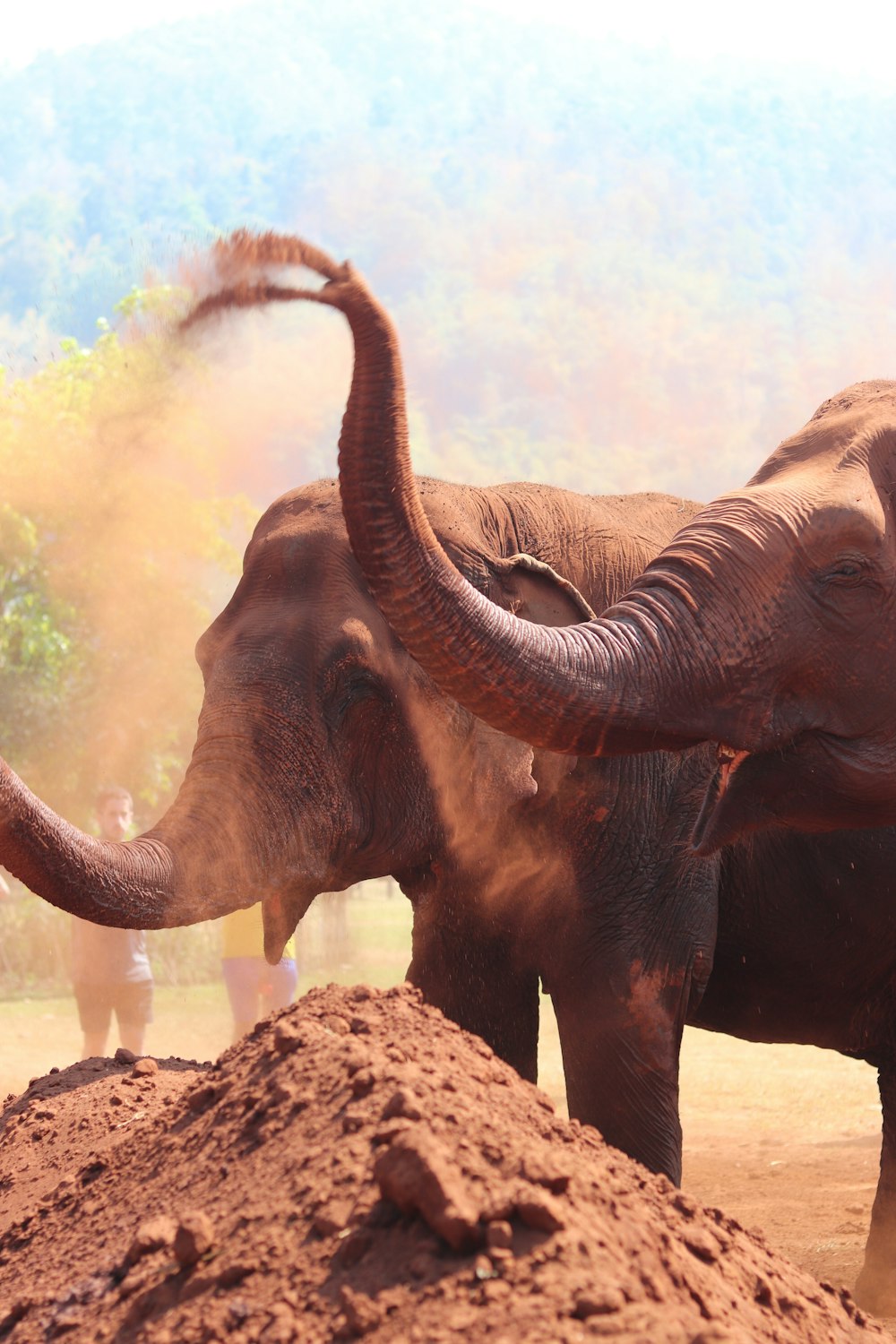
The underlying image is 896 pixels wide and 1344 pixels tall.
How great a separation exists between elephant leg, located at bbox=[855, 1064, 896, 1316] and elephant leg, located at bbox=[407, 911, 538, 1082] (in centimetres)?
176

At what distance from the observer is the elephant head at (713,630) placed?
166 inches

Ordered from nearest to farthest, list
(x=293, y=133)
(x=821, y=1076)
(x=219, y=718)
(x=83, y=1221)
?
(x=83, y=1221) → (x=219, y=718) → (x=821, y=1076) → (x=293, y=133)

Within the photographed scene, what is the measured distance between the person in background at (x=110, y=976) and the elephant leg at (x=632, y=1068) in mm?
7289

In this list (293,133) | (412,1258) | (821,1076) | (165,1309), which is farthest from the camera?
(293,133)

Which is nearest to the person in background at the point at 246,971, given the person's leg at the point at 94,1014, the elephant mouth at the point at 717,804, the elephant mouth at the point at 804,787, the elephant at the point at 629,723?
the person's leg at the point at 94,1014

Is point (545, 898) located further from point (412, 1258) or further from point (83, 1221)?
point (412, 1258)

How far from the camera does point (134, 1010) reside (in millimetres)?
12430

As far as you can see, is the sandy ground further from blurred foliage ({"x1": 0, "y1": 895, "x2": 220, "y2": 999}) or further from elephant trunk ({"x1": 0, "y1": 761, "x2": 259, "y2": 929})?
elephant trunk ({"x1": 0, "y1": 761, "x2": 259, "y2": 929})

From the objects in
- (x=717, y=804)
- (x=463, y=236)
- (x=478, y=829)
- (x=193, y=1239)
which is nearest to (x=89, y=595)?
(x=478, y=829)

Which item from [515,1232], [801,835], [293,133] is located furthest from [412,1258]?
[293,133]

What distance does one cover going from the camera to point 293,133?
15362 centimetres

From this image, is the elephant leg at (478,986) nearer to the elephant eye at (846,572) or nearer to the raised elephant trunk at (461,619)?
the raised elephant trunk at (461,619)

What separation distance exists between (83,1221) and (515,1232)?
1470 millimetres

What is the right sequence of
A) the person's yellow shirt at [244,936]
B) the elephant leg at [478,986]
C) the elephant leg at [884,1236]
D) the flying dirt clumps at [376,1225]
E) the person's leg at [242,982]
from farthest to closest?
the person's leg at [242,982] → the person's yellow shirt at [244,936] → the elephant leg at [884,1236] → the elephant leg at [478,986] → the flying dirt clumps at [376,1225]
